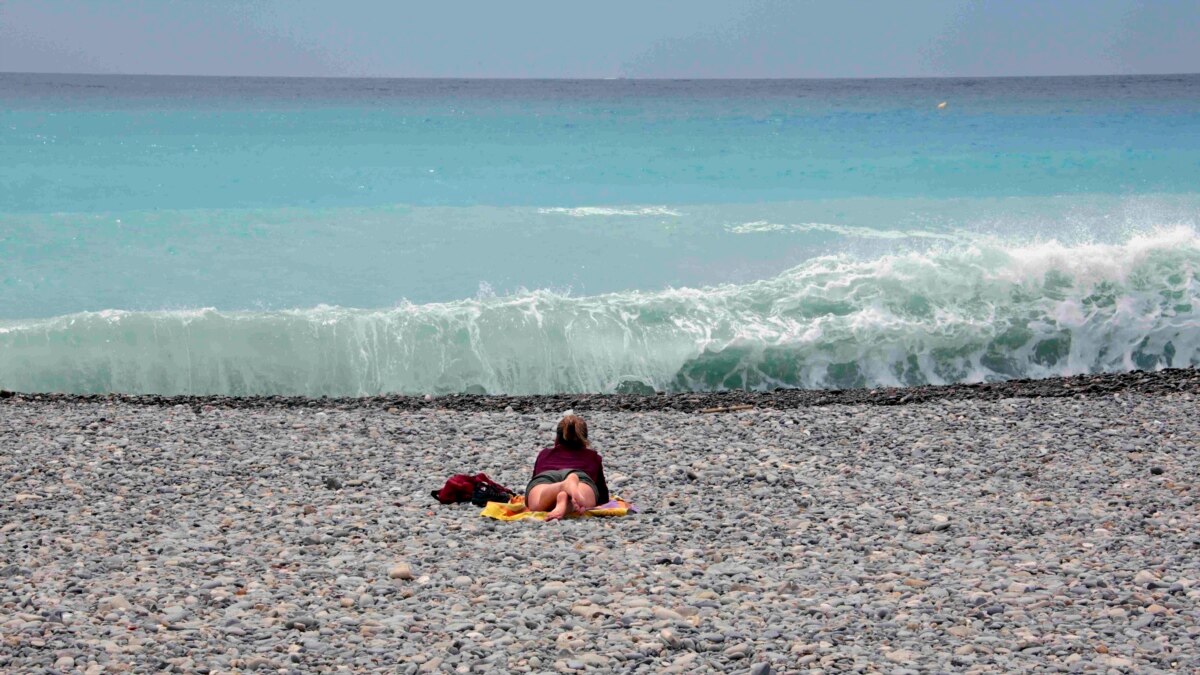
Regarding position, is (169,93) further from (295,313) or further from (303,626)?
(303,626)

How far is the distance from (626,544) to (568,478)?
806mm

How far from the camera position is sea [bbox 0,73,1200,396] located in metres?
13.3

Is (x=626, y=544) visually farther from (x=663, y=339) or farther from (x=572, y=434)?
(x=663, y=339)

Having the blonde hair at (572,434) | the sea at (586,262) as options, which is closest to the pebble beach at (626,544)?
the blonde hair at (572,434)

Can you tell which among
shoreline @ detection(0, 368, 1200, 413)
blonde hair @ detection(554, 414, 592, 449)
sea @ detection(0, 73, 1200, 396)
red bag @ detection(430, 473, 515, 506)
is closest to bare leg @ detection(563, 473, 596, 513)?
blonde hair @ detection(554, 414, 592, 449)

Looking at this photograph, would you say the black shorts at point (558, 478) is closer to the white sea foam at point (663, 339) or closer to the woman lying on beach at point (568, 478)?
the woman lying on beach at point (568, 478)

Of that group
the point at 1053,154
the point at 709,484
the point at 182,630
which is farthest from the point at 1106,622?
the point at 1053,154

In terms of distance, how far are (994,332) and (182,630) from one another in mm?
11248

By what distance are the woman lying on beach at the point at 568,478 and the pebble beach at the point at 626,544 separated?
205mm

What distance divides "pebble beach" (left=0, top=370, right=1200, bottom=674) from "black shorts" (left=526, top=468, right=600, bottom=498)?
→ 0.31 m

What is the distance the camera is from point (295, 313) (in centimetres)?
1409

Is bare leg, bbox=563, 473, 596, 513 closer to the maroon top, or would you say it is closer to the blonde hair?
the maroon top

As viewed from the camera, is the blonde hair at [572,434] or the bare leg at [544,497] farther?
the blonde hair at [572,434]

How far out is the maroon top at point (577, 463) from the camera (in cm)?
730
